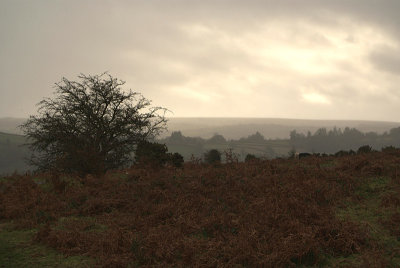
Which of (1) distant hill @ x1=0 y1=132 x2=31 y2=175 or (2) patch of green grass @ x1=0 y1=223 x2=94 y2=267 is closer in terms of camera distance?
(2) patch of green grass @ x1=0 y1=223 x2=94 y2=267

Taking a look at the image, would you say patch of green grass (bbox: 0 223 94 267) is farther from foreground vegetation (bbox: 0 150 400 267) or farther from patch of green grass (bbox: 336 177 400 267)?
patch of green grass (bbox: 336 177 400 267)

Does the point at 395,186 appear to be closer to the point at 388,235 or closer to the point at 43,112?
the point at 388,235

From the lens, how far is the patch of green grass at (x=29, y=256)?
7.37 m

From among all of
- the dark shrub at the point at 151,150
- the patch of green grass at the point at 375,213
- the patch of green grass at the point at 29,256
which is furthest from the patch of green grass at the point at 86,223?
the dark shrub at the point at 151,150

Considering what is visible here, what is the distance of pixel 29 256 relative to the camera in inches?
309

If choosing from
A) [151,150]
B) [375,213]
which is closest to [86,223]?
[375,213]

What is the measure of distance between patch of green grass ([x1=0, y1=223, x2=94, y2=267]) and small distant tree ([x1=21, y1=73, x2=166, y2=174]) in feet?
40.4

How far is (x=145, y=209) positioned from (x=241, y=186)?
3.91m

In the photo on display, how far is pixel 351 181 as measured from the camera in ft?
40.1

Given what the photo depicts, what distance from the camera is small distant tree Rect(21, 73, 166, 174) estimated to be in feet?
74.6

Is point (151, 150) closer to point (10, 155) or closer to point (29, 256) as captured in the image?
point (29, 256)

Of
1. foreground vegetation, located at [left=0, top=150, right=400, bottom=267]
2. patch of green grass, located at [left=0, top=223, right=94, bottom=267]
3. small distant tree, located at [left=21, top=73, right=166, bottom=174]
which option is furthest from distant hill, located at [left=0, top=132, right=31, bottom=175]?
patch of green grass, located at [left=0, top=223, right=94, bottom=267]

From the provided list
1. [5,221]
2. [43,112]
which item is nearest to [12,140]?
[43,112]

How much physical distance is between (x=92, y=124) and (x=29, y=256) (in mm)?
16561
